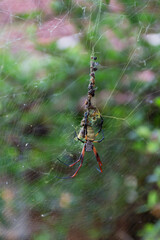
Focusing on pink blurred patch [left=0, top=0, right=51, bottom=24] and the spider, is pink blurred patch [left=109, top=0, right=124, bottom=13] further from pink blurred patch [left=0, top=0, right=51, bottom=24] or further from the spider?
the spider

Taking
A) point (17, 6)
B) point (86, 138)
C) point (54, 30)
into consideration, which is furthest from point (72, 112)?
point (17, 6)

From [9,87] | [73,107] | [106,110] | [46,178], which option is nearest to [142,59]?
[106,110]

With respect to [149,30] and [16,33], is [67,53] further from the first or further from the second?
[149,30]

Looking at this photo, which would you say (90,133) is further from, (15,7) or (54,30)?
(15,7)

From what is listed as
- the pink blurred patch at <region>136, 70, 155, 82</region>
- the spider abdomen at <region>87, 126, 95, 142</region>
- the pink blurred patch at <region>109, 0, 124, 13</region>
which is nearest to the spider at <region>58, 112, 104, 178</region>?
A: the spider abdomen at <region>87, 126, 95, 142</region>

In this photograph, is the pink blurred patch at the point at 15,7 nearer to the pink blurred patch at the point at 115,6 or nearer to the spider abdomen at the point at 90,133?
the pink blurred patch at the point at 115,6

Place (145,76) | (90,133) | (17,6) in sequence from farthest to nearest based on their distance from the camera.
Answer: (145,76), (90,133), (17,6)

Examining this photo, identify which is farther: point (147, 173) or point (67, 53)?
point (147, 173)
